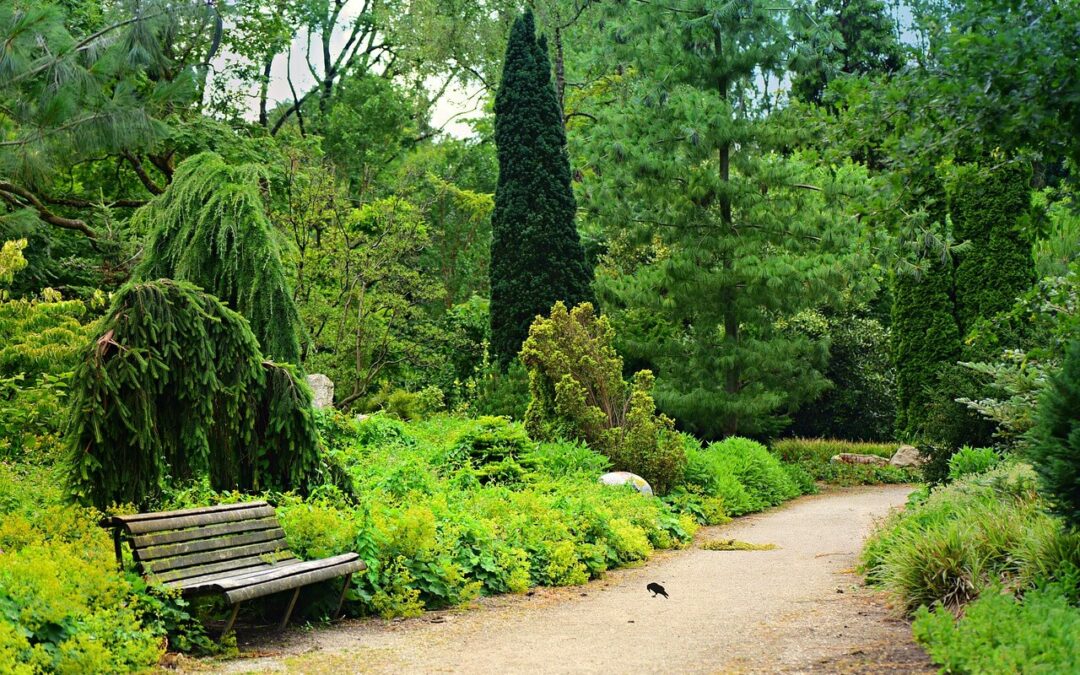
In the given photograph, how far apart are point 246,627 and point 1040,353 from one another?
6227 mm

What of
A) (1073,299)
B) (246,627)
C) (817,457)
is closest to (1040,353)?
(1073,299)

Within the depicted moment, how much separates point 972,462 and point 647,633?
185 inches

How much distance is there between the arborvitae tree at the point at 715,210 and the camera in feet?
60.0

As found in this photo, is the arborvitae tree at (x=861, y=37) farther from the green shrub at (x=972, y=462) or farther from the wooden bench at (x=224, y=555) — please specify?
the wooden bench at (x=224, y=555)

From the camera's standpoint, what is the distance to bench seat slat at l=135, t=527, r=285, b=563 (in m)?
5.44

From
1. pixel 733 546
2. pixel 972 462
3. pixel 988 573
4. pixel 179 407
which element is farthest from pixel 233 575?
pixel 972 462

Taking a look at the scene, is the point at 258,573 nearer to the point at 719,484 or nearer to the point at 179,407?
the point at 179,407

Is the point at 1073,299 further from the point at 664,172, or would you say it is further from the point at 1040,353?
the point at 664,172

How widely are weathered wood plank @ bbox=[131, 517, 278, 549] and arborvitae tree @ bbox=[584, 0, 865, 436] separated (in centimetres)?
1269

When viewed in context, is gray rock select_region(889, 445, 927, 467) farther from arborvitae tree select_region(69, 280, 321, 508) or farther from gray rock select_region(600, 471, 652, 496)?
arborvitae tree select_region(69, 280, 321, 508)

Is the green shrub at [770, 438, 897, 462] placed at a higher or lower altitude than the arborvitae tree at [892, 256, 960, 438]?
lower

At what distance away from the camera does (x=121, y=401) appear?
245 inches

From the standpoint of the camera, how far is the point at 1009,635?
14.9ft


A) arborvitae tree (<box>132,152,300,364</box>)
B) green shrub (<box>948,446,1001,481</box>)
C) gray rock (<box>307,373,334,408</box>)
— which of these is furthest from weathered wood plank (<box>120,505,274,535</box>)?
gray rock (<box>307,373,334,408</box>)
